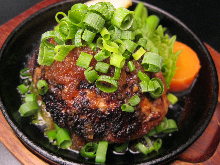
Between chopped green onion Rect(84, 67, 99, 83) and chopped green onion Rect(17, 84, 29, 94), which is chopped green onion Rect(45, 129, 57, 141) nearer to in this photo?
chopped green onion Rect(17, 84, 29, 94)

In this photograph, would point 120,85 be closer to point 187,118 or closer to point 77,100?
point 77,100

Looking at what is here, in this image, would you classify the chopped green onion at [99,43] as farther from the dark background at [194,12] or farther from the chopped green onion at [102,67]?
the dark background at [194,12]

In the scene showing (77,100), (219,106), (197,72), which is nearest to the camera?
(77,100)

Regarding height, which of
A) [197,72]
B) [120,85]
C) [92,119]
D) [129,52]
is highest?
[129,52]

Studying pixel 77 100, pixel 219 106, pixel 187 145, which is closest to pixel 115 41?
pixel 77 100

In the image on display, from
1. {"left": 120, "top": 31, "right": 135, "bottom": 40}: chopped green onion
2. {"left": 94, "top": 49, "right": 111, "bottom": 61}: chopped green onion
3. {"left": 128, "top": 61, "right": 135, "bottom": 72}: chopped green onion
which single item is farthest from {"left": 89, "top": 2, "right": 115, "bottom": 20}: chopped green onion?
{"left": 128, "top": 61, "right": 135, "bottom": 72}: chopped green onion

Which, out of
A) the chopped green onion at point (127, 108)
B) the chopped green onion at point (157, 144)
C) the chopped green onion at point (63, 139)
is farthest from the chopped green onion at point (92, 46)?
the chopped green onion at point (157, 144)
